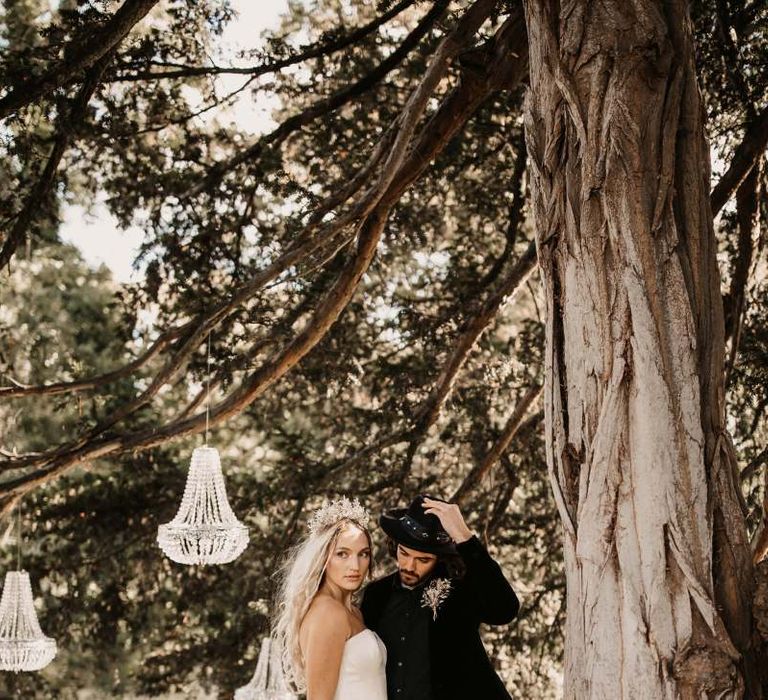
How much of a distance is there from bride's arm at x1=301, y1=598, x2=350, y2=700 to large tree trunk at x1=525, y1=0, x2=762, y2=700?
3.44ft

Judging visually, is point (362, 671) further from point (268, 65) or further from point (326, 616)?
point (268, 65)

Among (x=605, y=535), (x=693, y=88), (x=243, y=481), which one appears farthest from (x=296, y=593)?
(x=243, y=481)

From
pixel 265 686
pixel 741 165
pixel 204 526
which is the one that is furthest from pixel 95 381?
pixel 741 165

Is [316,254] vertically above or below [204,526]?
above

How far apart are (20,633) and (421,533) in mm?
4262

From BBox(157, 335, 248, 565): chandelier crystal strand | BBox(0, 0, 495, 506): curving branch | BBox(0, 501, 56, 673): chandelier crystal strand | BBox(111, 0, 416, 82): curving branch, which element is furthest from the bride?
BBox(0, 501, 56, 673): chandelier crystal strand

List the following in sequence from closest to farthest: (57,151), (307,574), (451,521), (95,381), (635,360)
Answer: (635,360) → (451,521) → (307,574) → (57,151) → (95,381)

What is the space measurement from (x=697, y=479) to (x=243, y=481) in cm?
820

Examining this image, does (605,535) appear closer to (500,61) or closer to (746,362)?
(500,61)

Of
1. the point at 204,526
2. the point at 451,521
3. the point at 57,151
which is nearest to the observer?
the point at 451,521

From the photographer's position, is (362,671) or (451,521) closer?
(451,521)

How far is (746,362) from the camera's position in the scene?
6.01m

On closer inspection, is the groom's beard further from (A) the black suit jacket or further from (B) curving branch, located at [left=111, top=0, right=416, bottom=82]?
(B) curving branch, located at [left=111, top=0, right=416, bottom=82]

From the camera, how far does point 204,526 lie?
585 centimetres
